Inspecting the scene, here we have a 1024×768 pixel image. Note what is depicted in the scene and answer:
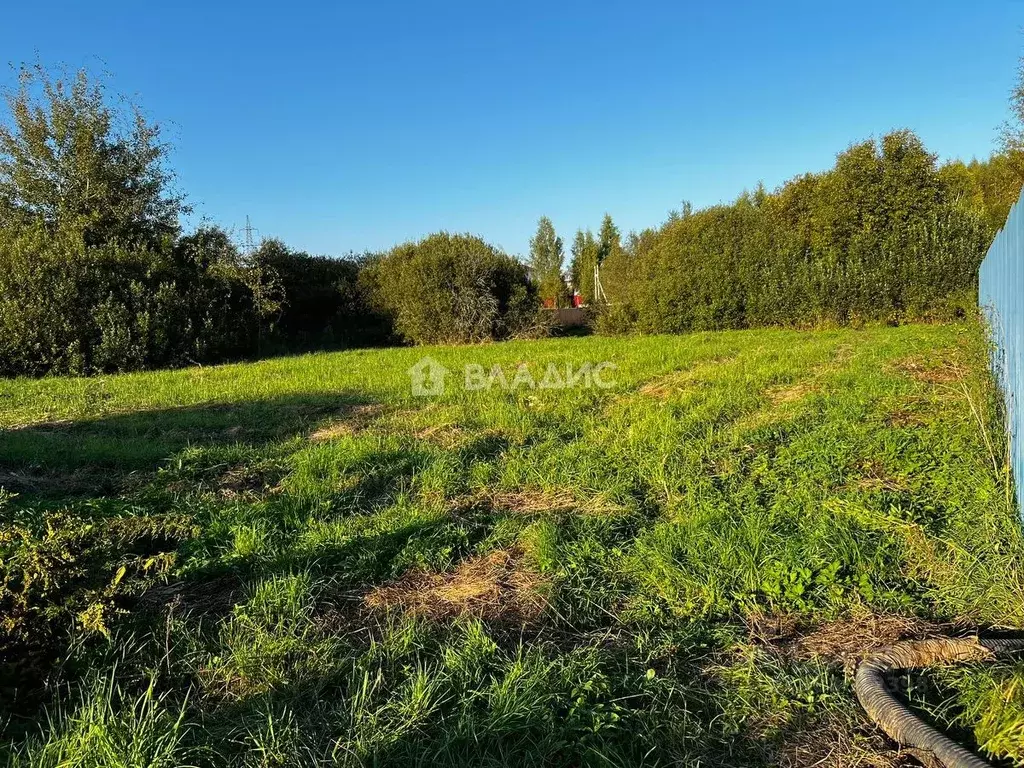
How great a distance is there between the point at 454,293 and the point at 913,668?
15.8 m

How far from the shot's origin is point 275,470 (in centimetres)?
425

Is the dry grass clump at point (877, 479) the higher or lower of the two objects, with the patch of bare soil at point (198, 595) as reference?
lower

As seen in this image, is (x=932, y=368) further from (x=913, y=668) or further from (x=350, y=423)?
(x=350, y=423)

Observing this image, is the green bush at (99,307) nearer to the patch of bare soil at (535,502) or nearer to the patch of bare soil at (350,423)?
the patch of bare soil at (350,423)

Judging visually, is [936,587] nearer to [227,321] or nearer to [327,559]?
[327,559]

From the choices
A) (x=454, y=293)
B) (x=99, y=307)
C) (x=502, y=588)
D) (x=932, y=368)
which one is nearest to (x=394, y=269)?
(x=454, y=293)

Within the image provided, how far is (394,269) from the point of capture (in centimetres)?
1789

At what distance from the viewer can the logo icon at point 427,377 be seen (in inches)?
298

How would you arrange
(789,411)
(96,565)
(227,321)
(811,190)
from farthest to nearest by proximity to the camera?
1. (811,190)
2. (227,321)
3. (789,411)
4. (96,565)

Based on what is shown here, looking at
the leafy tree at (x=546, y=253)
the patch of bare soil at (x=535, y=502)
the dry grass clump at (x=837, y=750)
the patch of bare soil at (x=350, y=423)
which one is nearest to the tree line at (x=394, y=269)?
the patch of bare soil at (x=350, y=423)

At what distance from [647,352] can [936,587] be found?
857 cm

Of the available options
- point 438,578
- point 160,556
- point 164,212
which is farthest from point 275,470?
point 164,212

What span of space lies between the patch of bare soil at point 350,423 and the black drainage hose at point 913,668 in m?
4.16

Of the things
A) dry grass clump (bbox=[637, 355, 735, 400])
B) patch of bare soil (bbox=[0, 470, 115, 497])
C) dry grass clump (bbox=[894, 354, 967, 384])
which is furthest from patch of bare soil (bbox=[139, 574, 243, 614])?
dry grass clump (bbox=[894, 354, 967, 384])
